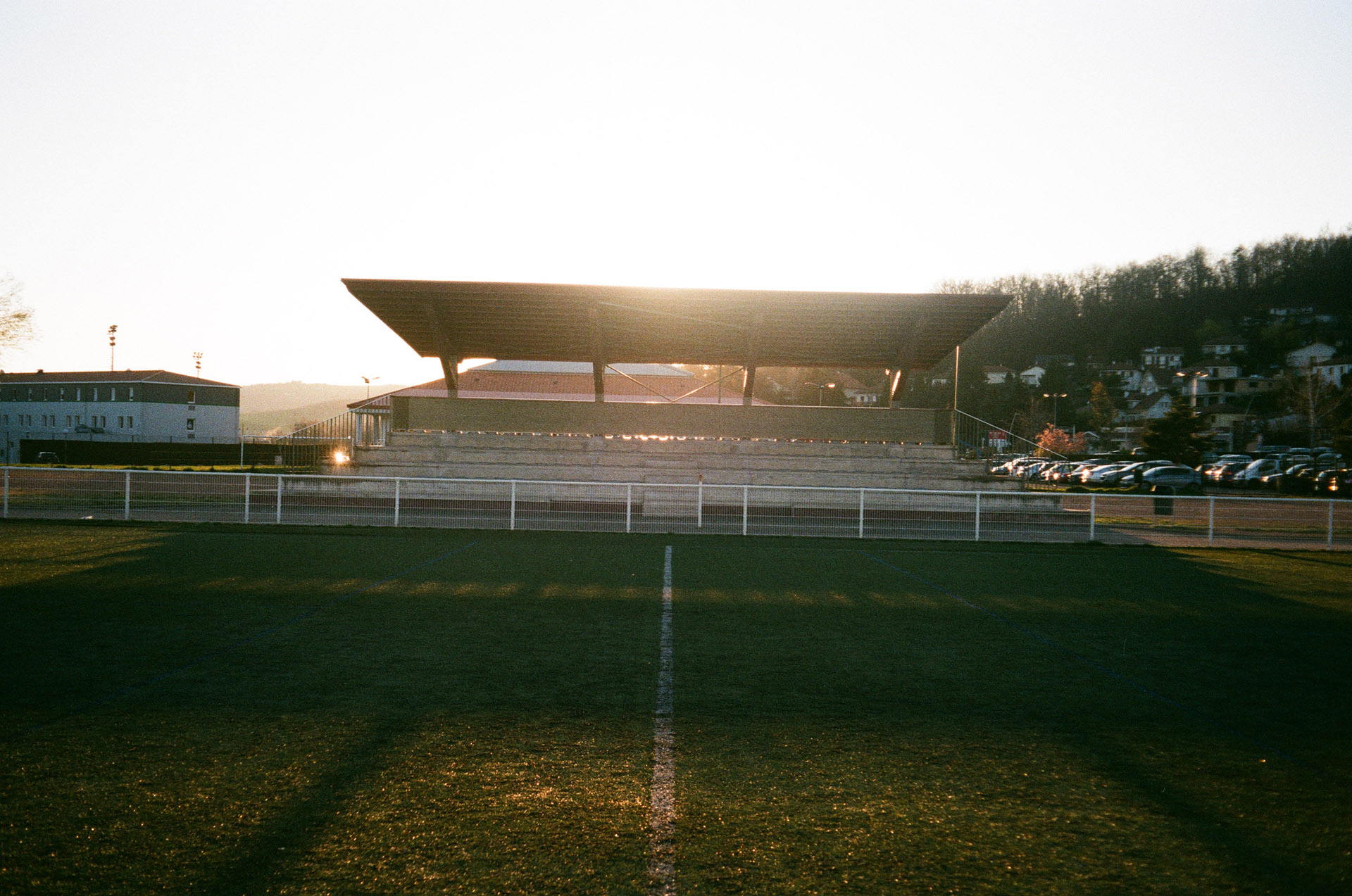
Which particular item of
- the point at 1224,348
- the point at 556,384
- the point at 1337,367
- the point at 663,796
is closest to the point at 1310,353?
the point at 1337,367

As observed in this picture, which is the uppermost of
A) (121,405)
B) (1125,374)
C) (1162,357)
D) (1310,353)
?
(1162,357)

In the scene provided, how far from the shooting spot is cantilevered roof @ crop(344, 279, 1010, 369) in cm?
2728

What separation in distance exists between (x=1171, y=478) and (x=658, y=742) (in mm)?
41766

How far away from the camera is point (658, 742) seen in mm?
5020

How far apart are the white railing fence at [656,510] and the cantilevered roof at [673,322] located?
9.83 metres

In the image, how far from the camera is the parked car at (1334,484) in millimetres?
36531

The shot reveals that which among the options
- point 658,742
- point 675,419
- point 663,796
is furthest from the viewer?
point 675,419

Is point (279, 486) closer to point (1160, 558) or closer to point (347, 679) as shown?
point (347, 679)

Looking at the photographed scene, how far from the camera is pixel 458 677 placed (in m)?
6.45

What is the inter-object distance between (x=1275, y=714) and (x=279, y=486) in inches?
706

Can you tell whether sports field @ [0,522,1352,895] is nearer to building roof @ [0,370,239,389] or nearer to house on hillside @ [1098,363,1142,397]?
building roof @ [0,370,239,389]

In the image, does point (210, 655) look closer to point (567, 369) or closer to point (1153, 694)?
point (1153, 694)

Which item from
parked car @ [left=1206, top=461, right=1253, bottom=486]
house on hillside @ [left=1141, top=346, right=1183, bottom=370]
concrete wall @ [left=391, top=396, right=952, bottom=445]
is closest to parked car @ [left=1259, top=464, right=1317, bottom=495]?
parked car @ [left=1206, top=461, right=1253, bottom=486]

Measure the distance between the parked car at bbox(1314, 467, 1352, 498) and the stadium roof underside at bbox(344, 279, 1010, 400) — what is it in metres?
20.3
